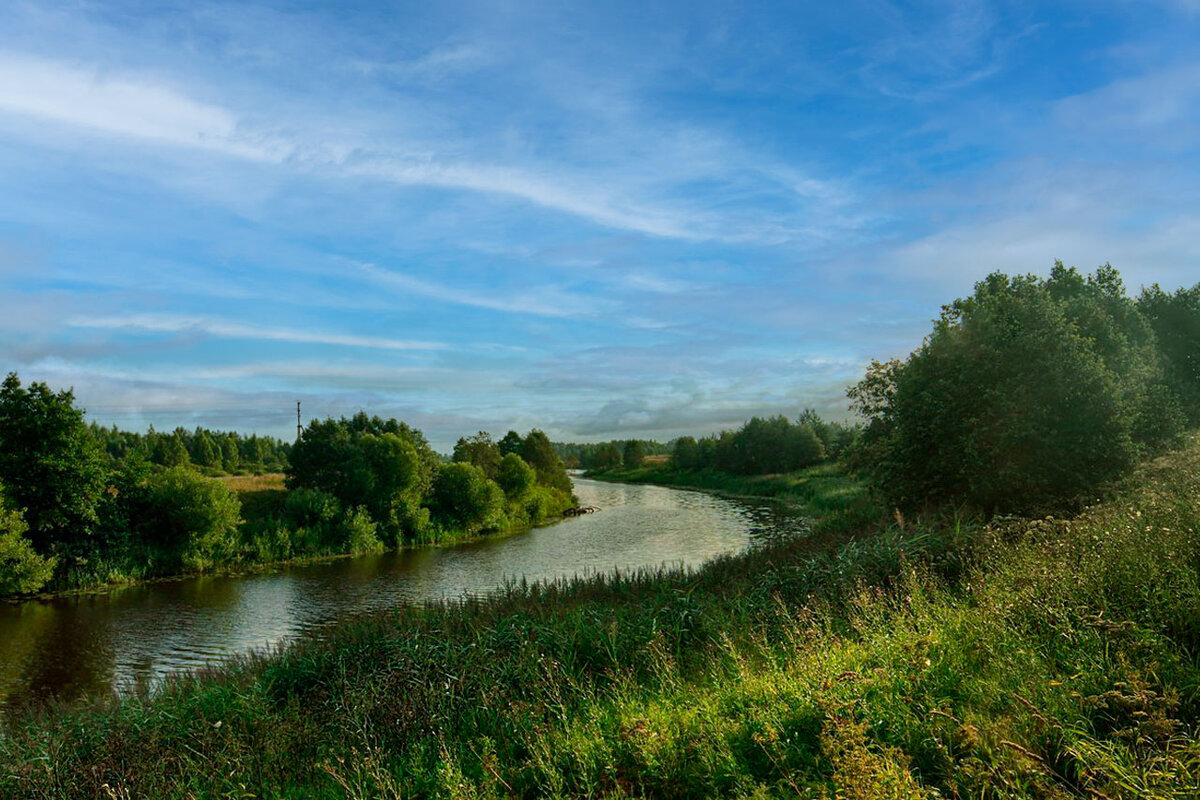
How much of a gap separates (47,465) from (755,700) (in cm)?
3056

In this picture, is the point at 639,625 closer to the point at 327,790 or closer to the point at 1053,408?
the point at 327,790

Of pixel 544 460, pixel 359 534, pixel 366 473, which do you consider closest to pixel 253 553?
pixel 359 534

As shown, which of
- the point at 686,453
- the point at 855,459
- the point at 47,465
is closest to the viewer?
the point at 855,459

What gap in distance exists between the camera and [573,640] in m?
8.53

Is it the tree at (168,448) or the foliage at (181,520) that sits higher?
the tree at (168,448)

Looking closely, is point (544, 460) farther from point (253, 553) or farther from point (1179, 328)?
point (1179, 328)

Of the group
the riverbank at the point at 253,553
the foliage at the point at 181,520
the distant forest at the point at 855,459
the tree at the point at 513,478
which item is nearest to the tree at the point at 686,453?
the distant forest at the point at 855,459

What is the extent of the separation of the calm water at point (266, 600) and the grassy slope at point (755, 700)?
4.29 m

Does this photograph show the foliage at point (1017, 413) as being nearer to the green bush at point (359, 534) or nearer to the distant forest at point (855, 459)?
the distant forest at point (855, 459)

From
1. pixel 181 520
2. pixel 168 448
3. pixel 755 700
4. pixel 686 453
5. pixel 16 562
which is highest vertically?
pixel 168 448

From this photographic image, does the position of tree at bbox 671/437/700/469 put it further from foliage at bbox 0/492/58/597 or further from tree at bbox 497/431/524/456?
foliage at bbox 0/492/58/597

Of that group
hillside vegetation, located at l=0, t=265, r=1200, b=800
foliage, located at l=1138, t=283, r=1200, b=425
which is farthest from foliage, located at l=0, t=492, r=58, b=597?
foliage, located at l=1138, t=283, r=1200, b=425

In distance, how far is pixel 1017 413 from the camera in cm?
1554

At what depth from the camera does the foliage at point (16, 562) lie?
75.7 feet
